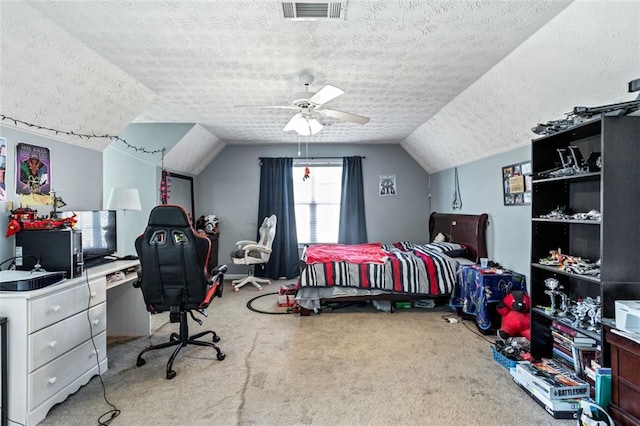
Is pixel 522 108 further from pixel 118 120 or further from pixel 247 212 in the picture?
pixel 247 212

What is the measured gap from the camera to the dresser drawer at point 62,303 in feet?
6.42

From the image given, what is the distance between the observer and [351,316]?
3.88 m

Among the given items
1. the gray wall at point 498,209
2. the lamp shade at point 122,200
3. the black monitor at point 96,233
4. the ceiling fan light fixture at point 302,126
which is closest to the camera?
the black monitor at point 96,233

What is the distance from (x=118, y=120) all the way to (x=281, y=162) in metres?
3.12

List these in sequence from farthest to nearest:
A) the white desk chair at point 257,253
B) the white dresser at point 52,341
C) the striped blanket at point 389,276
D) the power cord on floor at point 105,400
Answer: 1. the white desk chair at point 257,253
2. the striped blanket at point 389,276
3. the power cord on floor at point 105,400
4. the white dresser at point 52,341

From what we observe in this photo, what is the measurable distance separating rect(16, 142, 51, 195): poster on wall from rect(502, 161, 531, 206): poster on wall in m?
4.44

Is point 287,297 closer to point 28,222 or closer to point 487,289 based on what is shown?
point 487,289

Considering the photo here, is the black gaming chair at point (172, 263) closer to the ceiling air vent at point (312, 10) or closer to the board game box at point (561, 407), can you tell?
the ceiling air vent at point (312, 10)

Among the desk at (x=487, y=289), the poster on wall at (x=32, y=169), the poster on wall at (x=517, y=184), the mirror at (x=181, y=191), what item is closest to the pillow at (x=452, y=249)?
the desk at (x=487, y=289)

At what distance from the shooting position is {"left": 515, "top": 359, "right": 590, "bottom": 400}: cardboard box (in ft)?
6.64

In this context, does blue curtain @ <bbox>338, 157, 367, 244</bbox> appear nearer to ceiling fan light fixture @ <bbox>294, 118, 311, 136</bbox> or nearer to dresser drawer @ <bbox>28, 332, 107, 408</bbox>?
ceiling fan light fixture @ <bbox>294, 118, 311, 136</bbox>

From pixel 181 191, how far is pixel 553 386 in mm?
5369

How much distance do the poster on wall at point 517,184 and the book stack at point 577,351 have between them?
1.43 m

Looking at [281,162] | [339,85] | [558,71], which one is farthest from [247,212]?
[558,71]
